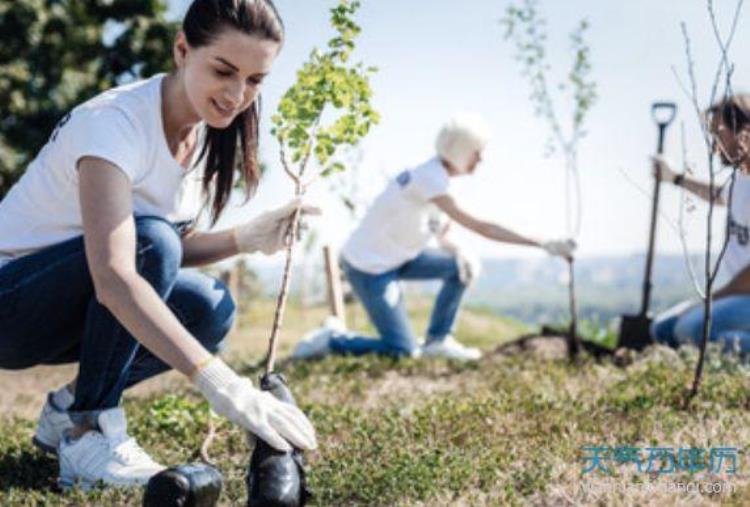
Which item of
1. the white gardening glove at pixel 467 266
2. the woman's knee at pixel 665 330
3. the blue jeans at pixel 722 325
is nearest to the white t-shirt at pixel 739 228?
the blue jeans at pixel 722 325

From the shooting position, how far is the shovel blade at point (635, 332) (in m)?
6.69

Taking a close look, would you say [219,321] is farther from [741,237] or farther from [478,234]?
[741,237]

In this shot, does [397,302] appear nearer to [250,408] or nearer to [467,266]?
[467,266]

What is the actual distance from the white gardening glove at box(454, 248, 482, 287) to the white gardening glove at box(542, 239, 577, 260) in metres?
0.83

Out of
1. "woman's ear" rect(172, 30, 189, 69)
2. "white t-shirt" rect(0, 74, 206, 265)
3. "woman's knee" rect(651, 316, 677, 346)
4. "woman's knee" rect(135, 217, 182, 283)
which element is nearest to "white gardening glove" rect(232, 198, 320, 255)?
"white t-shirt" rect(0, 74, 206, 265)

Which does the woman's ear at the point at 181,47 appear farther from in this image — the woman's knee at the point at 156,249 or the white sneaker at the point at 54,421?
the white sneaker at the point at 54,421

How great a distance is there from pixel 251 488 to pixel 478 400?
1.72 metres

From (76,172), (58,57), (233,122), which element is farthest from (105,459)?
(58,57)

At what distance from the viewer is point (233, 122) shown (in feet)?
10.4

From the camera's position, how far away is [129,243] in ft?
8.27

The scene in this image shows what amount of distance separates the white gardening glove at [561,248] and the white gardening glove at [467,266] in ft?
2.73

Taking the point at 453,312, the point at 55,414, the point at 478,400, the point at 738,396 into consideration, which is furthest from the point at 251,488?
the point at 453,312

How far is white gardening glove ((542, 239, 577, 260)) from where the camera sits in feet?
19.1

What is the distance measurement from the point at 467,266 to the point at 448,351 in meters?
0.66
